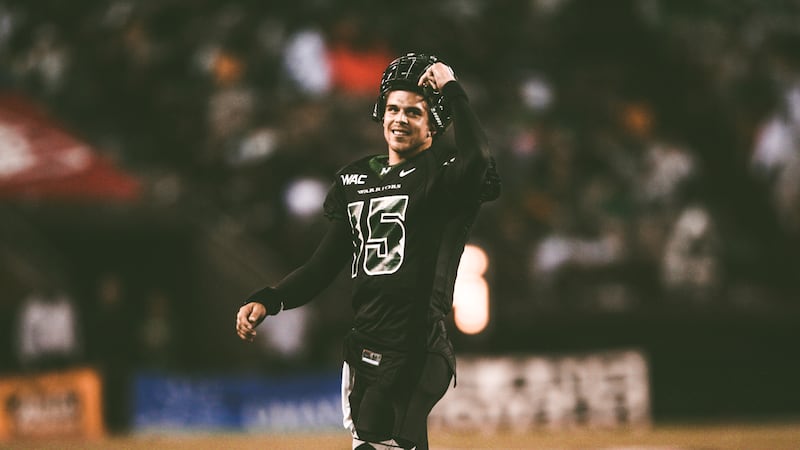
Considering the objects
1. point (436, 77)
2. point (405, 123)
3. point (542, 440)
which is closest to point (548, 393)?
point (542, 440)

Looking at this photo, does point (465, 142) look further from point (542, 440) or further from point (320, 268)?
point (542, 440)

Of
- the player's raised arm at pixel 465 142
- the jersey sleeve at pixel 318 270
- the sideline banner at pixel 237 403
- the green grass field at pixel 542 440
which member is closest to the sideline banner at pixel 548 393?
the green grass field at pixel 542 440

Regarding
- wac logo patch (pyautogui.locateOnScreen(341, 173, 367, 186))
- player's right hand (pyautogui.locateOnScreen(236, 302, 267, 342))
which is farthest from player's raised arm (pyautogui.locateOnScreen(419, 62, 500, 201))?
player's right hand (pyautogui.locateOnScreen(236, 302, 267, 342))

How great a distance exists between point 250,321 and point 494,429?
1075cm

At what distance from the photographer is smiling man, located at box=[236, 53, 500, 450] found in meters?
4.87

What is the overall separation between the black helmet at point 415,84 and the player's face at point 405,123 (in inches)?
0.9

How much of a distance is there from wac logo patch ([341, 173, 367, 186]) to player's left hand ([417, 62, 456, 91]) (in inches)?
18.3

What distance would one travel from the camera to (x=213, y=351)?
58.3ft

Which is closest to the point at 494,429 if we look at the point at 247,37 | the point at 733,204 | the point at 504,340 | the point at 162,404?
the point at 504,340

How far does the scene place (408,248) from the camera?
4.97 metres

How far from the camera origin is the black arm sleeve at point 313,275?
5.20m

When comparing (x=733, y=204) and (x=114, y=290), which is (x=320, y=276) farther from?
(x=733, y=204)

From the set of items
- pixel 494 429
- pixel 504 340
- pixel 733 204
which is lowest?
pixel 494 429

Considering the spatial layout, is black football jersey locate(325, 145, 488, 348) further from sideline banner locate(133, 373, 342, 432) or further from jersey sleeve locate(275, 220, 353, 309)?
sideline banner locate(133, 373, 342, 432)
